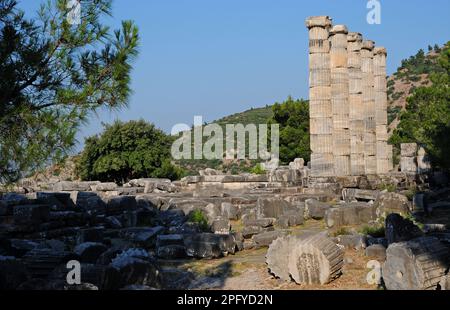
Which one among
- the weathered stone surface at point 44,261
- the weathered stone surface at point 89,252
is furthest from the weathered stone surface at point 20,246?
the weathered stone surface at point 89,252

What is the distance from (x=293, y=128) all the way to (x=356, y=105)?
1985 cm

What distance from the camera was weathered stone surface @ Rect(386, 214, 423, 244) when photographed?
1138cm

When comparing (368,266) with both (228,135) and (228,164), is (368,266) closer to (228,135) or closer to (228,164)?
(228,164)

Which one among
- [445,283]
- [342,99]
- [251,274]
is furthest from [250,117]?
[445,283]

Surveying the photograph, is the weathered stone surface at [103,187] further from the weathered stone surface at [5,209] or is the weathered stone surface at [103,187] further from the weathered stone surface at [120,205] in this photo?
the weathered stone surface at [5,209]

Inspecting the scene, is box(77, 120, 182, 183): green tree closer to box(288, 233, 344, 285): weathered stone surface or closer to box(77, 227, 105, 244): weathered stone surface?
box(77, 227, 105, 244): weathered stone surface

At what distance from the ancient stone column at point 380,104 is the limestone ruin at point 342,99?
6cm

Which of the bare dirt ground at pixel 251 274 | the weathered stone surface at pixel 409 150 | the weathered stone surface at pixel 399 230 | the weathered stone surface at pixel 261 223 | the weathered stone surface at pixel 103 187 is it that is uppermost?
the weathered stone surface at pixel 409 150

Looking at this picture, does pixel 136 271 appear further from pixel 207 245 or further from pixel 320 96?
pixel 320 96

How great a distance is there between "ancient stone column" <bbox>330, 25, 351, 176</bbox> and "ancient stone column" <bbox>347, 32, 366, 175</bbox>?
187 centimetres

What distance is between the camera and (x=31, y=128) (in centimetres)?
811

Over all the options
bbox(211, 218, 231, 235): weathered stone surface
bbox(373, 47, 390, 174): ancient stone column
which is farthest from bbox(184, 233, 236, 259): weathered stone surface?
bbox(373, 47, 390, 174): ancient stone column

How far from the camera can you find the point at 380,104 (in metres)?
35.9

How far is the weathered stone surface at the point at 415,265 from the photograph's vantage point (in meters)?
8.62
